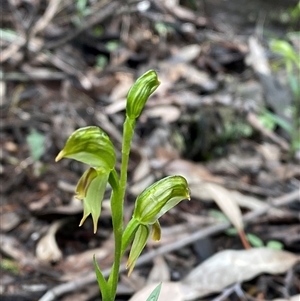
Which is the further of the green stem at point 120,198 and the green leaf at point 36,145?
the green leaf at point 36,145

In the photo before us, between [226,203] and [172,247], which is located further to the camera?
[226,203]

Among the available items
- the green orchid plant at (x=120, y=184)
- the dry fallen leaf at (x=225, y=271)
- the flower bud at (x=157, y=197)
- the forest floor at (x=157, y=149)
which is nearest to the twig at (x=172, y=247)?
the forest floor at (x=157, y=149)

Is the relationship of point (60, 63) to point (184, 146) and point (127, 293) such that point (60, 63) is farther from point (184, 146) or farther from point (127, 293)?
point (127, 293)

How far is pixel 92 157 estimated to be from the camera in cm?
113

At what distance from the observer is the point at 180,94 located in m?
3.53

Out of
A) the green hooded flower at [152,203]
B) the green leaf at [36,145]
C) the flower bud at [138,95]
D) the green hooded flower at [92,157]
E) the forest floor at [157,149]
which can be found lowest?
the forest floor at [157,149]

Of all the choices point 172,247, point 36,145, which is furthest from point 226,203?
point 36,145

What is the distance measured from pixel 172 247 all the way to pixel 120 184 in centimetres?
104

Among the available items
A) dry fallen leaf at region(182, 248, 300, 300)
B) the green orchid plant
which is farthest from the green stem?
dry fallen leaf at region(182, 248, 300, 300)

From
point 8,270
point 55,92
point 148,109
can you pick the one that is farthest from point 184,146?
point 8,270

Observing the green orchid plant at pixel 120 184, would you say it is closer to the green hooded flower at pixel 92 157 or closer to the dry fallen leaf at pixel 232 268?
the green hooded flower at pixel 92 157

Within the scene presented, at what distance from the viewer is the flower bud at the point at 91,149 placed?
109cm

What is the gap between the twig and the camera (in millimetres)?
1820

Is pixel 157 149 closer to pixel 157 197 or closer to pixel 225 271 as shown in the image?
pixel 225 271
